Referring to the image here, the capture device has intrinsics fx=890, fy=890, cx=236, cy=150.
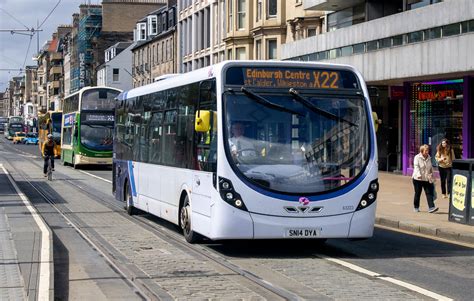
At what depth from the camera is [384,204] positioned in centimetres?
2245

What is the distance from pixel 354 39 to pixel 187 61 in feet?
117

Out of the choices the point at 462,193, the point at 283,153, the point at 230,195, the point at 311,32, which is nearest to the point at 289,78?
the point at 283,153

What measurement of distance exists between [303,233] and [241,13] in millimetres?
→ 42268

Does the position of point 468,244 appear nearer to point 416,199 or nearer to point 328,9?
point 416,199

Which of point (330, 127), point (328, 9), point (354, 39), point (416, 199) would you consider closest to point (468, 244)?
point (330, 127)

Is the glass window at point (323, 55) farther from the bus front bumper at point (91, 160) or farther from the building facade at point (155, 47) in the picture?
the building facade at point (155, 47)

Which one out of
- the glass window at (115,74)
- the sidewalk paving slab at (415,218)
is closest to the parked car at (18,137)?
the glass window at (115,74)

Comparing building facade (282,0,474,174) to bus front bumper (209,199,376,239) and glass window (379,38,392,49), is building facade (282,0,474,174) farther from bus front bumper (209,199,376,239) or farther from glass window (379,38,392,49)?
bus front bumper (209,199,376,239)

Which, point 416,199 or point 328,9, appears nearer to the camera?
point 416,199

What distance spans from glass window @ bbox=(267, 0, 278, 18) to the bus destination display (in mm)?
36766

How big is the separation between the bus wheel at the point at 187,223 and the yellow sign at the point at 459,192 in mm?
5960

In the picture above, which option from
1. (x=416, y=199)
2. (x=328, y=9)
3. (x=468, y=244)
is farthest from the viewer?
(x=328, y=9)

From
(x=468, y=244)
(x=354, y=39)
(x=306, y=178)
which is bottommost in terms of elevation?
(x=468, y=244)

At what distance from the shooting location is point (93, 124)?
44.0 meters
